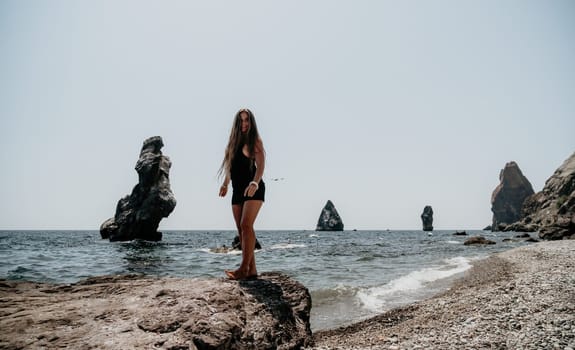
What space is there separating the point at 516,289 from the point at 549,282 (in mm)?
1049

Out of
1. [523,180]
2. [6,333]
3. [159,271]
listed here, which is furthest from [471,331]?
[523,180]

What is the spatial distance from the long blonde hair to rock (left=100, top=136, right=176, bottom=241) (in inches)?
2003

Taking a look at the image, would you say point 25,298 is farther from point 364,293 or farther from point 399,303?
point 364,293

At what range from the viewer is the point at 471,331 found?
18.8ft

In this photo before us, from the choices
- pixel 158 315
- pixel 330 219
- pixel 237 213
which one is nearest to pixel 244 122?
pixel 237 213

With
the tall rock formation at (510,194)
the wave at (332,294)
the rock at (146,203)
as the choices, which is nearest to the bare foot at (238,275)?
the wave at (332,294)

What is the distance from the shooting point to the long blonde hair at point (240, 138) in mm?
5725

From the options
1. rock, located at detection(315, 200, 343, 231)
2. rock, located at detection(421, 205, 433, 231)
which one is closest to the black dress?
rock, located at detection(421, 205, 433, 231)

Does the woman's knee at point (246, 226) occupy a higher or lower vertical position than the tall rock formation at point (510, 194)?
lower

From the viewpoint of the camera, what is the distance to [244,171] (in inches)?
228

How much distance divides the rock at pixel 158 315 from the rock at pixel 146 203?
50.2 metres

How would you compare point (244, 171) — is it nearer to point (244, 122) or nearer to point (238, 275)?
point (244, 122)

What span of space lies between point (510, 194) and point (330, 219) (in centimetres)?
8263

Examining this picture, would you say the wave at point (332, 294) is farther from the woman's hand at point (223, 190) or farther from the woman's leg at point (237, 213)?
the woman's hand at point (223, 190)
